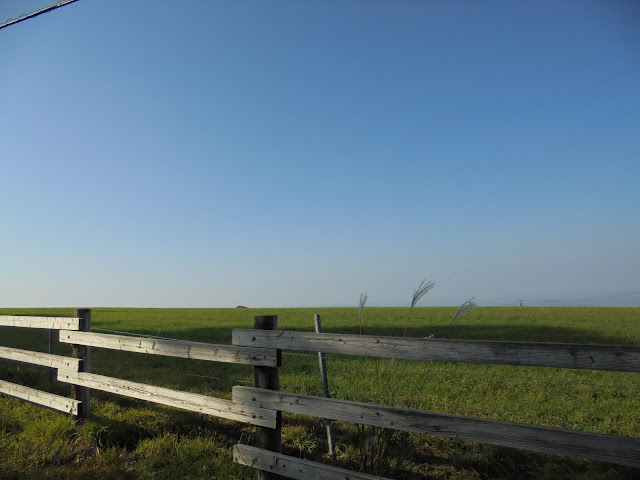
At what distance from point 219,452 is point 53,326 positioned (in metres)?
3.73

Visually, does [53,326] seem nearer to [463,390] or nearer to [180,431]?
[180,431]

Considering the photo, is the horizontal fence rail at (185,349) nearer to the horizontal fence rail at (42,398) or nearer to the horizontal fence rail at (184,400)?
the horizontal fence rail at (184,400)

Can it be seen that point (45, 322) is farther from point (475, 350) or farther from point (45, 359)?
point (475, 350)

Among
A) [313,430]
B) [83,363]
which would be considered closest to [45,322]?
[83,363]

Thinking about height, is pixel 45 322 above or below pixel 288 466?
above

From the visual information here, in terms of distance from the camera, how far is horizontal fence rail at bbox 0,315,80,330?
20.9ft

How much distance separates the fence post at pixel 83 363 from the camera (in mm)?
6090

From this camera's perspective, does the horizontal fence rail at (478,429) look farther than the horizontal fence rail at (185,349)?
No

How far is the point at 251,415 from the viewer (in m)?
4.40

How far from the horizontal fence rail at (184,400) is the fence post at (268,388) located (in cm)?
10

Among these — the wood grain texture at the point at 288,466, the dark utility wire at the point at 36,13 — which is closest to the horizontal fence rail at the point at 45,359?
the wood grain texture at the point at 288,466

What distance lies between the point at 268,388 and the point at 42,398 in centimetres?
454

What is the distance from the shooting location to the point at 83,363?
626 centimetres

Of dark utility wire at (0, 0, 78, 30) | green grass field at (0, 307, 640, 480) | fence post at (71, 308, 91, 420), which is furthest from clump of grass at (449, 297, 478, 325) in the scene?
dark utility wire at (0, 0, 78, 30)
